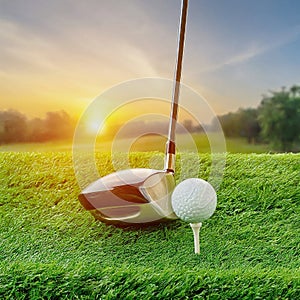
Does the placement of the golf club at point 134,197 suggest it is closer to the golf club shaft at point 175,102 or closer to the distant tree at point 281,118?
the golf club shaft at point 175,102

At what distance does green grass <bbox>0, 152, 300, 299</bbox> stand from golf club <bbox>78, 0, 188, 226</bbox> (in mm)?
75

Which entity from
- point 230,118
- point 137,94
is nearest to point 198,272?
point 137,94

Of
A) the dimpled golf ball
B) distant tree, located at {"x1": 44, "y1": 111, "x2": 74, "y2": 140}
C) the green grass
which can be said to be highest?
distant tree, located at {"x1": 44, "y1": 111, "x2": 74, "y2": 140}

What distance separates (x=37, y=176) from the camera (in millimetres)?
1809

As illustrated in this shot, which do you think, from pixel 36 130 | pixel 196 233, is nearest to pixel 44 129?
pixel 36 130

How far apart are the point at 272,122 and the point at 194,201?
1.92 m

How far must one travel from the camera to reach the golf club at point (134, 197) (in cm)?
127

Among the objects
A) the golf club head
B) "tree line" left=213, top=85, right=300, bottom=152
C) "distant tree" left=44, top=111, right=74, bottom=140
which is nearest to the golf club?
Result: the golf club head

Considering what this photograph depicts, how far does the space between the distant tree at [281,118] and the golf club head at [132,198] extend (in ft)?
5.27

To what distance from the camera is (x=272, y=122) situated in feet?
9.62

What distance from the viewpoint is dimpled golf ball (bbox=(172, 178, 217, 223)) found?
3.82 feet

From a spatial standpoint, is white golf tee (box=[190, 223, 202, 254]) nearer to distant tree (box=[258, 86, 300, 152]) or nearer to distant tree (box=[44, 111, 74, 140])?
distant tree (box=[44, 111, 74, 140])

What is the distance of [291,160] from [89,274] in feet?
3.83

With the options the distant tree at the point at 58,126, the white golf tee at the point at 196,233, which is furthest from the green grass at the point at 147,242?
the distant tree at the point at 58,126
